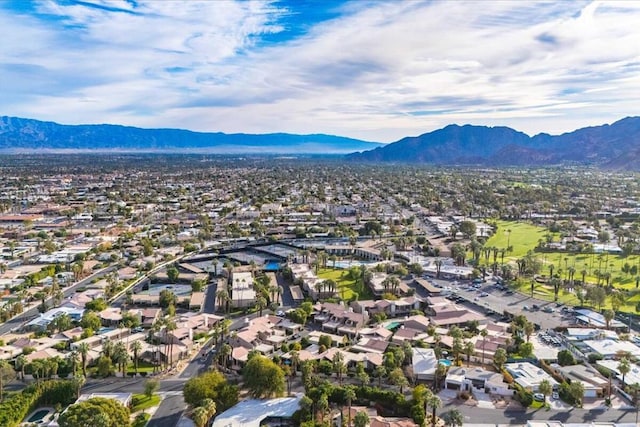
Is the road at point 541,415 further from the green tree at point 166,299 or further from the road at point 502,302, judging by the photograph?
the green tree at point 166,299

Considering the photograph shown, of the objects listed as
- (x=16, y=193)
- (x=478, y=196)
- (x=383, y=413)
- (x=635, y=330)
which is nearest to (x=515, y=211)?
(x=478, y=196)

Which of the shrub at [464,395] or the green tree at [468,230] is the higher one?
the green tree at [468,230]

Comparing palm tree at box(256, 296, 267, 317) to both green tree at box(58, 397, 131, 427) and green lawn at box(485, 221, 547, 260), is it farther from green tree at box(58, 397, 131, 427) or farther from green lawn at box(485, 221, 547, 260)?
green lawn at box(485, 221, 547, 260)

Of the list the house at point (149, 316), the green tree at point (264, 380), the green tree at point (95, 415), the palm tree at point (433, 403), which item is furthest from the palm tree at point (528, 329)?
the house at point (149, 316)

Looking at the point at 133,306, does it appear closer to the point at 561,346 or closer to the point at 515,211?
the point at 561,346

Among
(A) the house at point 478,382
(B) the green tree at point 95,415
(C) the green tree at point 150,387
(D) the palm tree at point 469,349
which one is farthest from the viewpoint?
(D) the palm tree at point 469,349

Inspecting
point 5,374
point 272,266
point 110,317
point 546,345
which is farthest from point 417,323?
point 5,374
